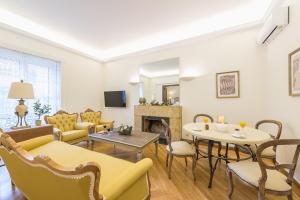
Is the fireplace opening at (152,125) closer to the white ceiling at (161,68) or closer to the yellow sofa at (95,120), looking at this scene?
the yellow sofa at (95,120)

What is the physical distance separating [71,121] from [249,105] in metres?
A: 4.43

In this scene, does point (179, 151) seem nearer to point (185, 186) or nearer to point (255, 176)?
point (185, 186)

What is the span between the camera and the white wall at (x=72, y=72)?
10.4 feet

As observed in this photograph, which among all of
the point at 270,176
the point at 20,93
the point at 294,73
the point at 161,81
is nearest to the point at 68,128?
the point at 20,93

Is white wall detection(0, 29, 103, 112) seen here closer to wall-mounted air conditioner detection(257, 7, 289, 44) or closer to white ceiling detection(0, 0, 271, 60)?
white ceiling detection(0, 0, 271, 60)

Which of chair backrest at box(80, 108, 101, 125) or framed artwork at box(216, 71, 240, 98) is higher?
framed artwork at box(216, 71, 240, 98)

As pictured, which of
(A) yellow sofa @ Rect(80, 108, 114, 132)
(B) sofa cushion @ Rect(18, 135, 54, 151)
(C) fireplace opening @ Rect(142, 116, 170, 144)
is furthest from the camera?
(C) fireplace opening @ Rect(142, 116, 170, 144)

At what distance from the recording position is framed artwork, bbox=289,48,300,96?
1.84m

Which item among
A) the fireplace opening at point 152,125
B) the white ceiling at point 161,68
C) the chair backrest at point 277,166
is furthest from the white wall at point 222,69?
the chair backrest at point 277,166

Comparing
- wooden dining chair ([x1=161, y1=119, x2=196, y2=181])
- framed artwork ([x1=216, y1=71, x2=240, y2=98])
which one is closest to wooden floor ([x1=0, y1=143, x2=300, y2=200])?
wooden dining chair ([x1=161, y1=119, x2=196, y2=181])

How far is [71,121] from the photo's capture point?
363 cm

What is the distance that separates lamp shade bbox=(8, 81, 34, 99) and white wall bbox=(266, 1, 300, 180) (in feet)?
14.6

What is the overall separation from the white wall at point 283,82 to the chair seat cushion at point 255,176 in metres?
0.93

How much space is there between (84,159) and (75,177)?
1.09 m
